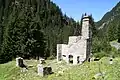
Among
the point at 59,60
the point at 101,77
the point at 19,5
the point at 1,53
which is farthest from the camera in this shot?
the point at 19,5

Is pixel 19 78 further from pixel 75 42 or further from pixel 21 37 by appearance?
pixel 21 37

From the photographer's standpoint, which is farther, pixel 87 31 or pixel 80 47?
pixel 80 47

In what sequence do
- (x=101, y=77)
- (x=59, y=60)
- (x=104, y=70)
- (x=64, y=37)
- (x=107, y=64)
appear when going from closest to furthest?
(x=101, y=77) → (x=104, y=70) → (x=107, y=64) → (x=59, y=60) → (x=64, y=37)

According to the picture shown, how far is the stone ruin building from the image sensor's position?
29.4 m

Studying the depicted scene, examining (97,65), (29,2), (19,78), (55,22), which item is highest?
(29,2)

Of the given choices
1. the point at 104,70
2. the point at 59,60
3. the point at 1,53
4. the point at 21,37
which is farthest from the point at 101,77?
the point at 1,53

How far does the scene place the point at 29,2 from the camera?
151750 millimetres

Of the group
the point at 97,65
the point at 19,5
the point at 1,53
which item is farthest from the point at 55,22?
the point at 97,65

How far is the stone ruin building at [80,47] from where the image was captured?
1156 inches

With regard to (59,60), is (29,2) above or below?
above

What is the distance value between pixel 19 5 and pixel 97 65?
412 feet

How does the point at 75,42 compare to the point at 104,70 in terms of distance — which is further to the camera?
the point at 75,42

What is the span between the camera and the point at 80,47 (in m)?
30.2

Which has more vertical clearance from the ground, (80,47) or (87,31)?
(87,31)
